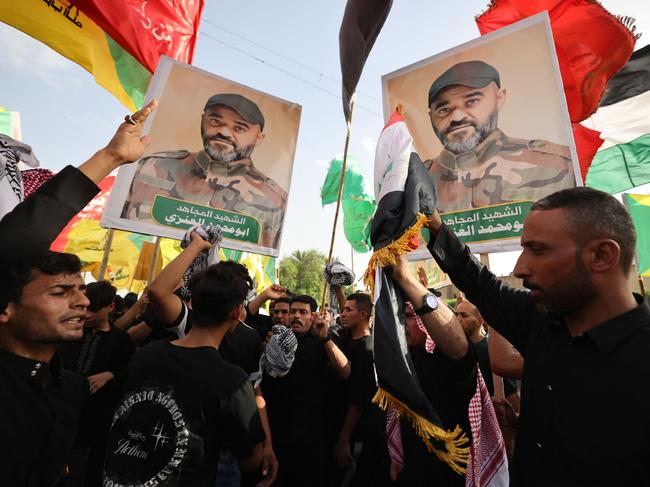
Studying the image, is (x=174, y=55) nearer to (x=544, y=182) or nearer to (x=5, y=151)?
(x=5, y=151)

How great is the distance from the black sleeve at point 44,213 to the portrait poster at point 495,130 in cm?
318

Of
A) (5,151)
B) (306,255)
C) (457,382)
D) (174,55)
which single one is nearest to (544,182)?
(457,382)

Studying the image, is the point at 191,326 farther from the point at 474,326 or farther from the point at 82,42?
the point at 82,42

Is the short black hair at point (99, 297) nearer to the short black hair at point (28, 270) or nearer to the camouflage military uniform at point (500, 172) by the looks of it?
the short black hair at point (28, 270)

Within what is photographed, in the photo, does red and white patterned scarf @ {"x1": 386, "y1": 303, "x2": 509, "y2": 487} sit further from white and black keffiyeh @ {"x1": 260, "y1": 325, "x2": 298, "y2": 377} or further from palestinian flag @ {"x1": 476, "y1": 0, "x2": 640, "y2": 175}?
palestinian flag @ {"x1": 476, "y1": 0, "x2": 640, "y2": 175}

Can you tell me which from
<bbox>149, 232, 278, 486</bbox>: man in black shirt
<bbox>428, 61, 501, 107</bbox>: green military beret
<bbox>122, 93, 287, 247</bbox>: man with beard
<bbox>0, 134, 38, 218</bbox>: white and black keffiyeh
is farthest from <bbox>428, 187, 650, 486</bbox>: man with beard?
<bbox>122, 93, 287, 247</bbox>: man with beard

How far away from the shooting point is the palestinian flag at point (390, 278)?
5.11ft

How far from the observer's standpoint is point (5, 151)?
4.32 ft

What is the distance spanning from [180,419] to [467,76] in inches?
174

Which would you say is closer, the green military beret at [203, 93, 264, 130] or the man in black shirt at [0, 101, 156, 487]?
the man in black shirt at [0, 101, 156, 487]

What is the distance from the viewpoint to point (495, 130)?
4051 millimetres

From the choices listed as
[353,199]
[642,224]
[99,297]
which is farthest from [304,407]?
[353,199]

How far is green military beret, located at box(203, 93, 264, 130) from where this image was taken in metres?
5.12

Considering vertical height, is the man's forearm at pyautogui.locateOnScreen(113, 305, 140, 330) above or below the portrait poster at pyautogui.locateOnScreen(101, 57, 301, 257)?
below
